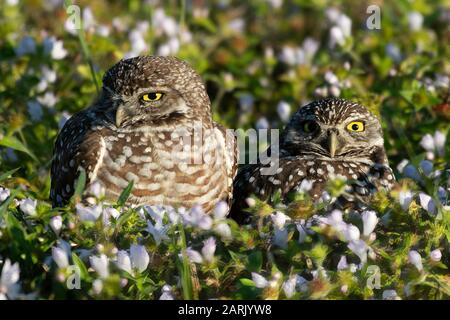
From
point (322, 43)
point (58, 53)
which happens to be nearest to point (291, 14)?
point (322, 43)

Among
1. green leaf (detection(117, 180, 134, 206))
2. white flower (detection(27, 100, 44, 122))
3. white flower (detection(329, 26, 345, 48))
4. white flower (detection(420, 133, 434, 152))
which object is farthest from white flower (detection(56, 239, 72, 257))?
white flower (detection(329, 26, 345, 48))

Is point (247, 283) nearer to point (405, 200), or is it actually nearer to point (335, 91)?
point (405, 200)

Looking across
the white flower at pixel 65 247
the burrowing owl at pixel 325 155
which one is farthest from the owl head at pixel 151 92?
the white flower at pixel 65 247

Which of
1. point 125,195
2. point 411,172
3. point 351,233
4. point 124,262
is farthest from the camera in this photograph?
point 411,172

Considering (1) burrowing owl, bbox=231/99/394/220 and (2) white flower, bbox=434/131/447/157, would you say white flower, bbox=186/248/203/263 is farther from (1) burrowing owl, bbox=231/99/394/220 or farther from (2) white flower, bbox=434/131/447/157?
(2) white flower, bbox=434/131/447/157

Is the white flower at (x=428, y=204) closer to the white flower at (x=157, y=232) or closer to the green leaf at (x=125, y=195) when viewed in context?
the white flower at (x=157, y=232)

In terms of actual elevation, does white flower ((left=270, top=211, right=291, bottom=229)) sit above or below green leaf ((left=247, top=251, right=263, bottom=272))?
above

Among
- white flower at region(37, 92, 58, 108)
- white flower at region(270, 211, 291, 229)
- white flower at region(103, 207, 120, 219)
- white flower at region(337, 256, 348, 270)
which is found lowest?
white flower at region(337, 256, 348, 270)

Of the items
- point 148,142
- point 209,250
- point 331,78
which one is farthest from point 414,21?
point 209,250
